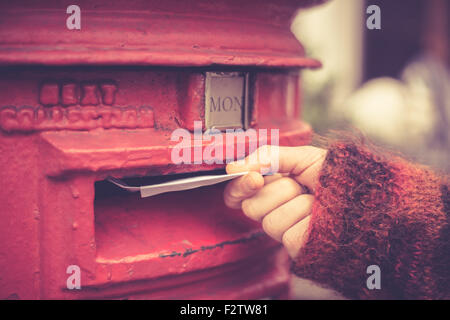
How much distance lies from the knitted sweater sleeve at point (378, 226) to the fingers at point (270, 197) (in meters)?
0.08

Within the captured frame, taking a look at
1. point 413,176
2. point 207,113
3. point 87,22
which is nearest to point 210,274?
point 207,113

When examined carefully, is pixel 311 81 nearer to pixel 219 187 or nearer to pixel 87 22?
pixel 219 187

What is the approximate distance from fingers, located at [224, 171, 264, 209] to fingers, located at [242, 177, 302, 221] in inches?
0.9

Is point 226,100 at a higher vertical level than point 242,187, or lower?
higher

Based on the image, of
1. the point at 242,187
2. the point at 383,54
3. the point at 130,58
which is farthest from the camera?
the point at 383,54

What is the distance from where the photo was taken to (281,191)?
116cm

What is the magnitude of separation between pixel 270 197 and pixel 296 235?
11 centimetres

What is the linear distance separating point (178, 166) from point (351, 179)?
409 millimetres

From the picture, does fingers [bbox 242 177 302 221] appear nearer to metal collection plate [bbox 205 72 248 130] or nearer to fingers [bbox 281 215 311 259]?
fingers [bbox 281 215 311 259]

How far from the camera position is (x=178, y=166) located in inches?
43.6

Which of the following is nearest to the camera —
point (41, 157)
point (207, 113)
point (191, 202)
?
point (41, 157)

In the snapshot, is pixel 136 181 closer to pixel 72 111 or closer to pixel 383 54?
pixel 72 111

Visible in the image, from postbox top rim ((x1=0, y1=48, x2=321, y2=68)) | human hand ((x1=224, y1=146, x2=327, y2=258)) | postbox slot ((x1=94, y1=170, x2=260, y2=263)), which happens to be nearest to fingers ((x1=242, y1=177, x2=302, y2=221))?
human hand ((x1=224, y1=146, x2=327, y2=258))

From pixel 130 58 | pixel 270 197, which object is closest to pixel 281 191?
pixel 270 197
